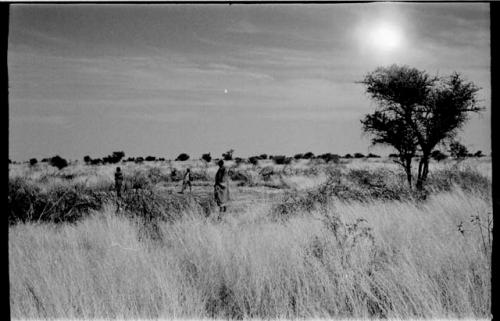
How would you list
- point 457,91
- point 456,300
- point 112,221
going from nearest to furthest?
point 456,300
point 112,221
point 457,91

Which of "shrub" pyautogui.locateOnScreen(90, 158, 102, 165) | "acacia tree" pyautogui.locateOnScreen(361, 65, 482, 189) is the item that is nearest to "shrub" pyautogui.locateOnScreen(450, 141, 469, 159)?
"acacia tree" pyautogui.locateOnScreen(361, 65, 482, 189)

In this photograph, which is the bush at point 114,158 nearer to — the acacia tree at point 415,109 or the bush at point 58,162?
the bush at point 58,162

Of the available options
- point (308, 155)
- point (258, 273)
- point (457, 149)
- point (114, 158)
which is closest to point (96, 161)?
point (114, 158)

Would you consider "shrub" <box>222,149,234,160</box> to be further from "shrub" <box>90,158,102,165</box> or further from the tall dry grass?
the tall dry grass

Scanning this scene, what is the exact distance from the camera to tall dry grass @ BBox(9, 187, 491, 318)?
372cm

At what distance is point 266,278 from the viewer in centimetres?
416

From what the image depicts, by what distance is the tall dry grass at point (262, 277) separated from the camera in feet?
12.2

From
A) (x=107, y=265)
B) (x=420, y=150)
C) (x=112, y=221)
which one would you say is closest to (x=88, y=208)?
(x=112, y=221)

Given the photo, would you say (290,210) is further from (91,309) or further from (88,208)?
(91,309)

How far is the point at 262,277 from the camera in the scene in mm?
4098

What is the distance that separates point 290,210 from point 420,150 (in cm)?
568

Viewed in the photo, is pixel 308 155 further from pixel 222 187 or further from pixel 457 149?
pixel 222 187

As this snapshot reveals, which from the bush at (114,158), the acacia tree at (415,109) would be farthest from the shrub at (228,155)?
the acacia tree at (415,109)
